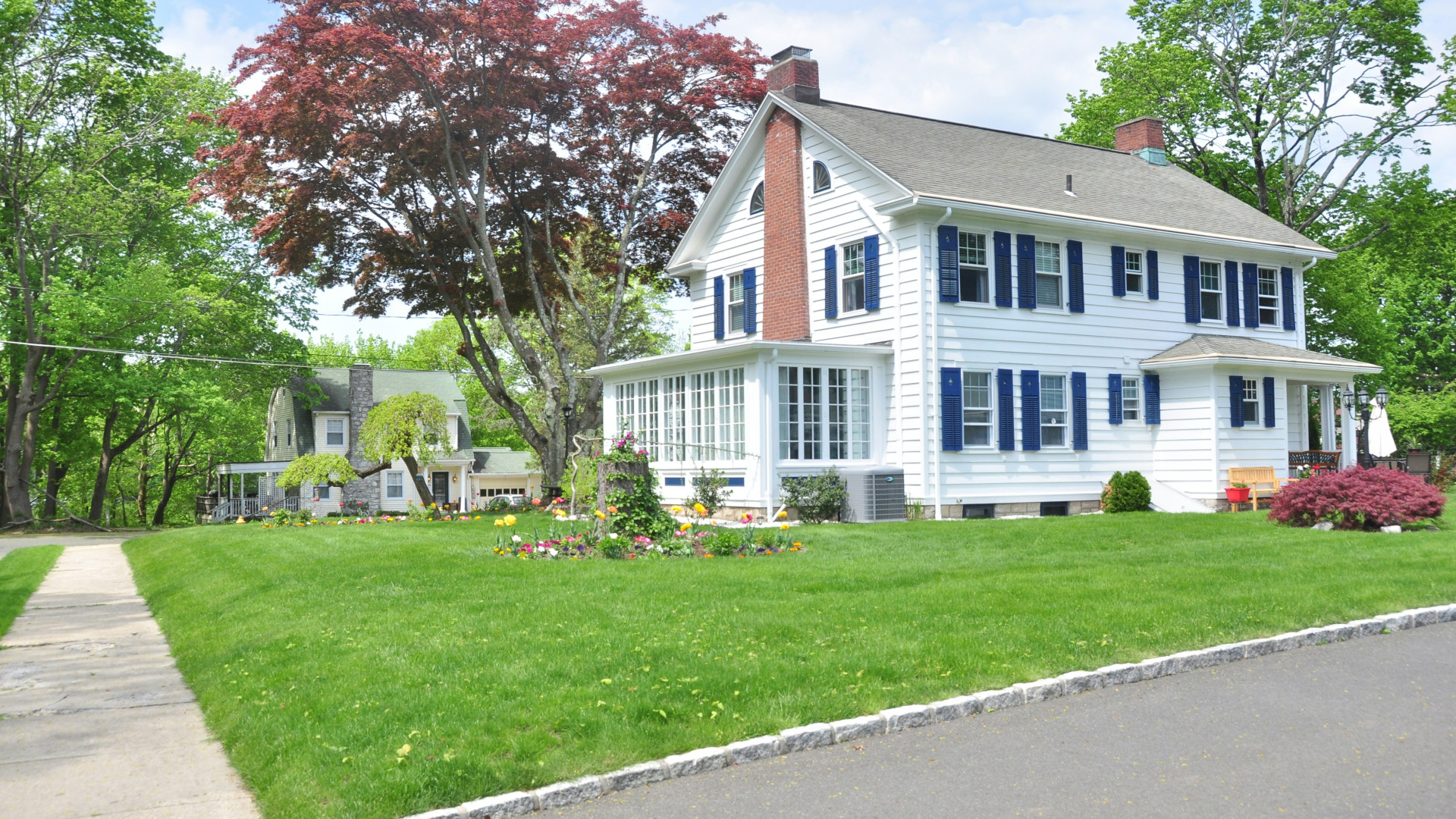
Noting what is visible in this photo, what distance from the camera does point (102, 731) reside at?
6590mm

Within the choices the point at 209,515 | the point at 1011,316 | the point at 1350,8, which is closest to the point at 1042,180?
the point at 1011,316

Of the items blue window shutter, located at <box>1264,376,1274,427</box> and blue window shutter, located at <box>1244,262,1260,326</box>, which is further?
blue window shutter, located at <box>1244,262,1260,326</box>

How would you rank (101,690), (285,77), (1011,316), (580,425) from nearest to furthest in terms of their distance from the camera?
1. (101,690)
2. (1011,316)
3. (285,77)
4. (580,425)

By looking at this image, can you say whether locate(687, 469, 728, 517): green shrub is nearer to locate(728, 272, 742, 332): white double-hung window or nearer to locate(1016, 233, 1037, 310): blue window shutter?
locate(728, 272, 742, 332): white double-hung window

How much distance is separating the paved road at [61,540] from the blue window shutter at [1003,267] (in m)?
19.4

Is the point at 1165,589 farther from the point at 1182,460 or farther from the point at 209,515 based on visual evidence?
the point at 209,515

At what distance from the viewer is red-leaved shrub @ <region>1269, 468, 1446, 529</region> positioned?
1433 centimetres

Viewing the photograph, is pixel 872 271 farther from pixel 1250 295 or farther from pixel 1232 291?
pixel 1250 295

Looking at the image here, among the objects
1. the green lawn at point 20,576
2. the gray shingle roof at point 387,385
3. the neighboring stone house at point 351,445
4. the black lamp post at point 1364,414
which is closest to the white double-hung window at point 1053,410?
the black lamp post at point 1364,414

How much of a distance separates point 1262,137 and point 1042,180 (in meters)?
15.4

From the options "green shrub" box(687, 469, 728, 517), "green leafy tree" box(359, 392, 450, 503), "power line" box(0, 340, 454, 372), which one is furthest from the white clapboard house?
"power line" box(0, 340, 454, 372)

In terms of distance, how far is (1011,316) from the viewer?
19.6 meters

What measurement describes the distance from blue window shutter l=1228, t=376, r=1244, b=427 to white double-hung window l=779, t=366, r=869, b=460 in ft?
23.4

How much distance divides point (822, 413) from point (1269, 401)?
935cm
